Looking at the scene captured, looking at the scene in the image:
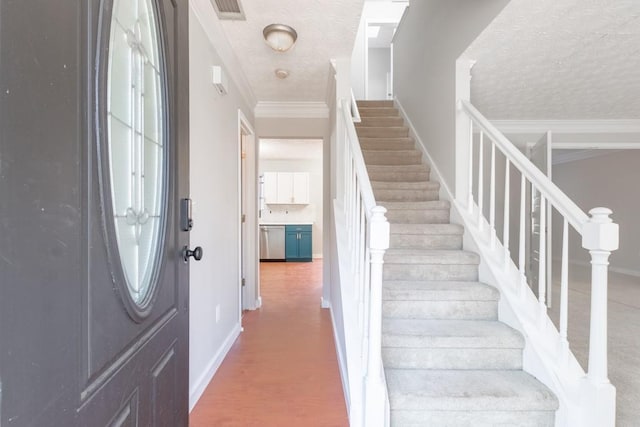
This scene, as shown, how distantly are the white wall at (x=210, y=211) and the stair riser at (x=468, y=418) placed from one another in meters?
1.23

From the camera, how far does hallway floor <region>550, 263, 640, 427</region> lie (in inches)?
61.5

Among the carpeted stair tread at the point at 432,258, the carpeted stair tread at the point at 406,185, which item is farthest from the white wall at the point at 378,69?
the carpeted stair tread at the point at 432,258

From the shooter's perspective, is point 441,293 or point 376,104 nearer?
point 441,293

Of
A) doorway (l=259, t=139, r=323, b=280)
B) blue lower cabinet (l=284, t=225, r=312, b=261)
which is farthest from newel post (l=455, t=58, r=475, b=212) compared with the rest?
blue lower cabinet (l=284, t=225, r=312, b=261)

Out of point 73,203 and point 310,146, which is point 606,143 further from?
point 73,203

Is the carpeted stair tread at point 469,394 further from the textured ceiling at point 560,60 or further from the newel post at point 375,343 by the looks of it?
the textured ceiling at point 560,60

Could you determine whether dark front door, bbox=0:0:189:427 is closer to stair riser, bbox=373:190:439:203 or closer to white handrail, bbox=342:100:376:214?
white handrail, bbox=342:100:376:214

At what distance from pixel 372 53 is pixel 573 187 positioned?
5165mm

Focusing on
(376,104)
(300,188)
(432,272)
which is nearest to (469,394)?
(432,272)

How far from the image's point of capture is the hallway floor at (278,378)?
1.73 m

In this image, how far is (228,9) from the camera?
1.91 meters

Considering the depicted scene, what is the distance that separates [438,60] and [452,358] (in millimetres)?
2508

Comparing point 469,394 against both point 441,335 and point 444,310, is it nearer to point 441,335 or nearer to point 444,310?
point 441,335

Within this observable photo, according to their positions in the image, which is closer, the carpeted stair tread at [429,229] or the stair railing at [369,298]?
the stair railing at [369,298]
